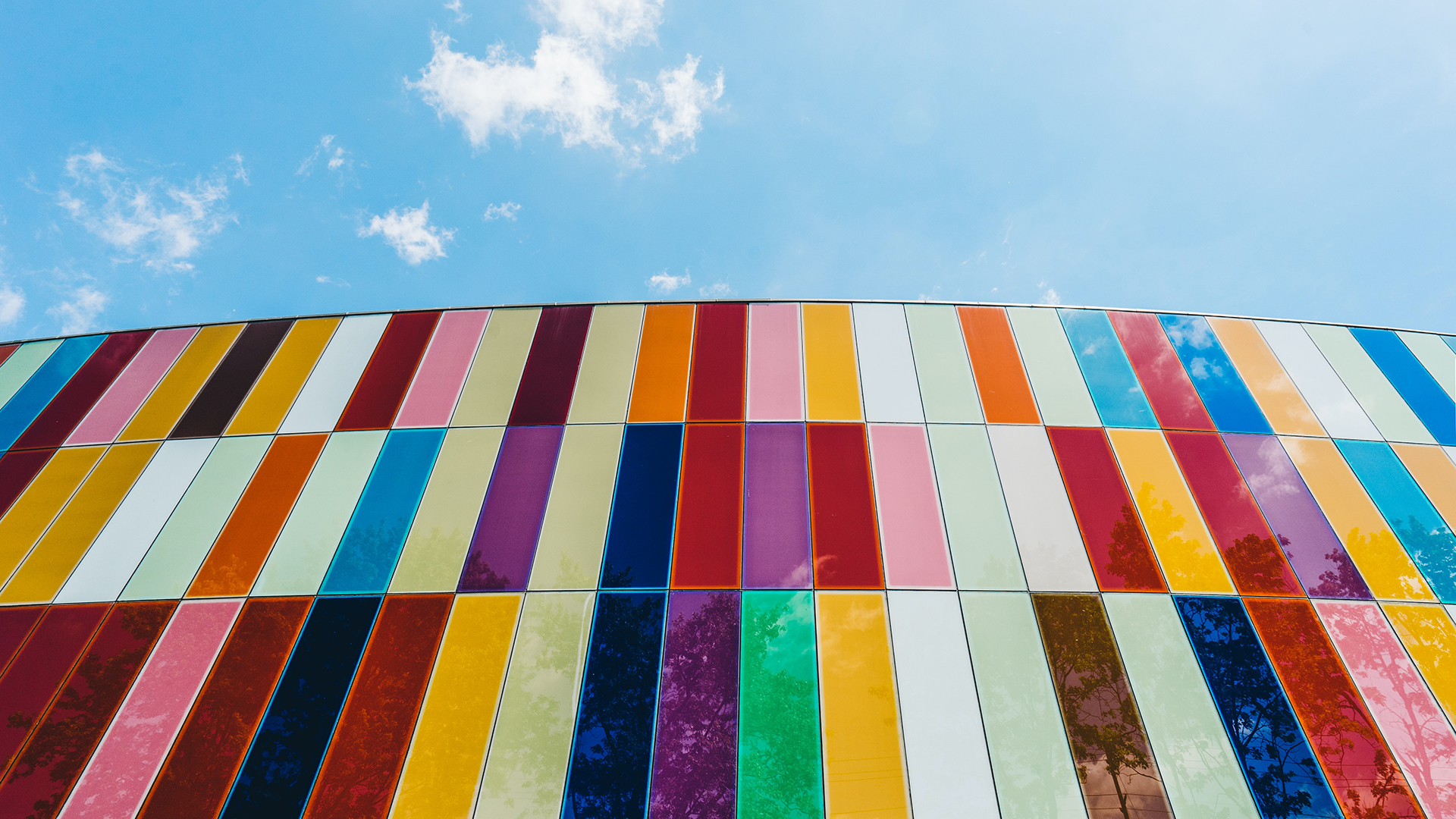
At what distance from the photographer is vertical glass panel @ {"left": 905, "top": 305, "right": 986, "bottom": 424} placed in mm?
13242

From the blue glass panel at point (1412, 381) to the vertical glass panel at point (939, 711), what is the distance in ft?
43.3

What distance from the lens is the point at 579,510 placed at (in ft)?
39.0

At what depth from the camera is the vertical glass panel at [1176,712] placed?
891 centimetres

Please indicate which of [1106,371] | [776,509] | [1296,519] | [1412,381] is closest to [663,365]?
[776,509]

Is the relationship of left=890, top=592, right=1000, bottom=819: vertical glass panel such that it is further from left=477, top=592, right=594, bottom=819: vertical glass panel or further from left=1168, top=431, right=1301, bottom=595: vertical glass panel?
left=1168, top=431, right=1301, bottom=595: vertical glass panel

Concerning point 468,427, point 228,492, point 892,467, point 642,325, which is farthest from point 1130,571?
point 228,492

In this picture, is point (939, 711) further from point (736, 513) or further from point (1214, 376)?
point (1214, 376)

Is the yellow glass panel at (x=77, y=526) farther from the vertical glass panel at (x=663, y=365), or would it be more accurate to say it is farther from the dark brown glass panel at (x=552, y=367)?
the vertical glass panel at (x=663, y=365)

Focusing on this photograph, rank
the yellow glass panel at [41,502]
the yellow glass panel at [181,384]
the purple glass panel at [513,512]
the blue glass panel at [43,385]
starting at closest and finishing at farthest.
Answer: the purple glass panel at [513,512] < the yellow glass panel at [41,502] < the yellow glass panel at [181,384] < the blue glass panel at [43,385]

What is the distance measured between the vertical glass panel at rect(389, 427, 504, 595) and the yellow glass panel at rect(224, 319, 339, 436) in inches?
182

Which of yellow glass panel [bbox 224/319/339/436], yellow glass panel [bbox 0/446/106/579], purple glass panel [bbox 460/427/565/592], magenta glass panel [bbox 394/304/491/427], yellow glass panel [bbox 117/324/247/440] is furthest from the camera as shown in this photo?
yellow glass panel [bbox 117/324/247/440]

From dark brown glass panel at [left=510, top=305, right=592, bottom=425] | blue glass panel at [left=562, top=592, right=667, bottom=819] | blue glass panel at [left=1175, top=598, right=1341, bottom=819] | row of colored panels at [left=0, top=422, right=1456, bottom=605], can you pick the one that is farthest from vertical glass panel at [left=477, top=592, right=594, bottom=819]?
blue glass panel at [left=1175, top=598, right=1341, bottom=819]

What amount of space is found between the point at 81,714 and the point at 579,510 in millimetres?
8912

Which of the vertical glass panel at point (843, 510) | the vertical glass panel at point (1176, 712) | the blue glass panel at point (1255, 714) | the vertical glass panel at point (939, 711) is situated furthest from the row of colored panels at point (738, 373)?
the vertical glass panel at point (939, 711)
